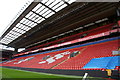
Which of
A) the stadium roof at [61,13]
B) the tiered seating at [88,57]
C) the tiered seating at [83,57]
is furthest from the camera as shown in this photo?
the stadium roof at [61,13]

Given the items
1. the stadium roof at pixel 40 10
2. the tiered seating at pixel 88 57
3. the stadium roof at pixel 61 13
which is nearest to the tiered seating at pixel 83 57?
→ the tiered seating at pixel 88 57

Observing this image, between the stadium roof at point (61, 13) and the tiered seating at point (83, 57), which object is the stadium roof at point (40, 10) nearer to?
the stadium roof at point (61, 13)

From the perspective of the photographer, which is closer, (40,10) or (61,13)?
(61,13)

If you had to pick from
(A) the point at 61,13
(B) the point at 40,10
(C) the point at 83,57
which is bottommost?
(C) the point at 83,57

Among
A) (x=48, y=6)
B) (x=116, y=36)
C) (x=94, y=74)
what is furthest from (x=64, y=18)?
(x=94, y=74)

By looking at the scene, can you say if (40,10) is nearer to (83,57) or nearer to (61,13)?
(61,13)

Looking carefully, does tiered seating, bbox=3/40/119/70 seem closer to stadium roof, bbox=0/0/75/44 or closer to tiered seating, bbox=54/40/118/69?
tiered seating, bbox=54/40/118/69

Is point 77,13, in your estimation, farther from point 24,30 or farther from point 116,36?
point 24,30

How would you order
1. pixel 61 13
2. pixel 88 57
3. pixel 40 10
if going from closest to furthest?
pixel 88 57, pixel 61 13, pixel 40 10

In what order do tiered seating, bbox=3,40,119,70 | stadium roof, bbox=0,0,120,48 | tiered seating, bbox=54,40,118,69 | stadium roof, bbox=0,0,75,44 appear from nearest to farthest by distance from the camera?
tiered seating, bbox=54,40,118,69, tiered seating, bbox=3,40,119,70, stadium roof, bbox=0,0,120,48, stadium roof, bbox=0,0,75,44

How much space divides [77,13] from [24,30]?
8.83 m

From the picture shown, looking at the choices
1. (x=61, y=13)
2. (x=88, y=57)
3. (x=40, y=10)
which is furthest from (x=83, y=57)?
(x=40, y=10)

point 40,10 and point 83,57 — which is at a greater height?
point 40,10

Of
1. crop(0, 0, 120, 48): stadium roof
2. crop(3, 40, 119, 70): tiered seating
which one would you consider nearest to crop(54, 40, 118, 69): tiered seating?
crop(3, 40, 119, 70): tiered seating
